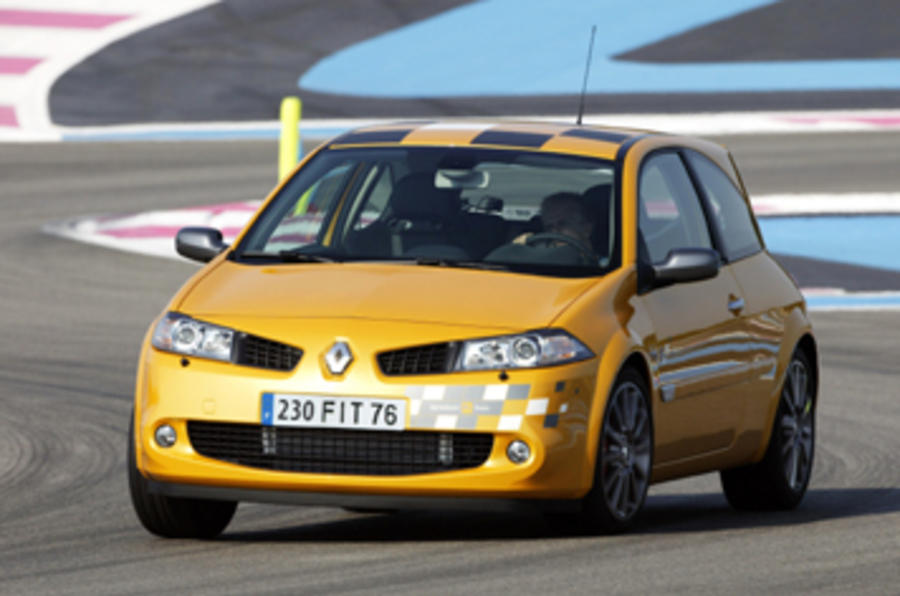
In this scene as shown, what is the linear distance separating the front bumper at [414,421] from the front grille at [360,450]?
29 mm

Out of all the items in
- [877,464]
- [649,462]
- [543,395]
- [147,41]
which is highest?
[543,395]

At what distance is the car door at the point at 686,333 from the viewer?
777 centimetres

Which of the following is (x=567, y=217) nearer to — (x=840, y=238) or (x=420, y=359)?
(x=420, y=359)

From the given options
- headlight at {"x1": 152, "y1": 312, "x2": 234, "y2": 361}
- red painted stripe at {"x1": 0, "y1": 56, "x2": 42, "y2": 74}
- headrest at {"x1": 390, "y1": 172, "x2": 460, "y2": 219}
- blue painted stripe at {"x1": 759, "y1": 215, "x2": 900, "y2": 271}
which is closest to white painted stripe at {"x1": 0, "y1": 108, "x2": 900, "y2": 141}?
red painted stripe at {"x1": 0, "y1": 56, "x2": 42, "y2": 74}

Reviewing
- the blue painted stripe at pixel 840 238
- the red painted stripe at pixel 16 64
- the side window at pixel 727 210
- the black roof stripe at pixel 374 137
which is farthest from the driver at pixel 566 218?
the red painted stripe at pixel 16 64

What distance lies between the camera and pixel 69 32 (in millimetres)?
33281

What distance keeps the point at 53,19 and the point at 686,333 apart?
1064 inches

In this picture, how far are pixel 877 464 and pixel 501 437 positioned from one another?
3498 mm

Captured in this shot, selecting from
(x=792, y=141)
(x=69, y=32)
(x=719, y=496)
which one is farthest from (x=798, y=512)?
(x=69, y=32)

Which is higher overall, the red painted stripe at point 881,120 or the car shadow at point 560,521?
the car shadow at point 560,521

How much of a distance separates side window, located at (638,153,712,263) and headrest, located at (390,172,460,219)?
2.37 feet

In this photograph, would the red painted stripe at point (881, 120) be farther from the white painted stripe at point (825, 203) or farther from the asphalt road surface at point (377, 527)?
the asphalt road surface at point (377, 527)

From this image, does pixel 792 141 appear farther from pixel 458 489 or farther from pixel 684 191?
pixel 458 489

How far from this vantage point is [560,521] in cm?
736
